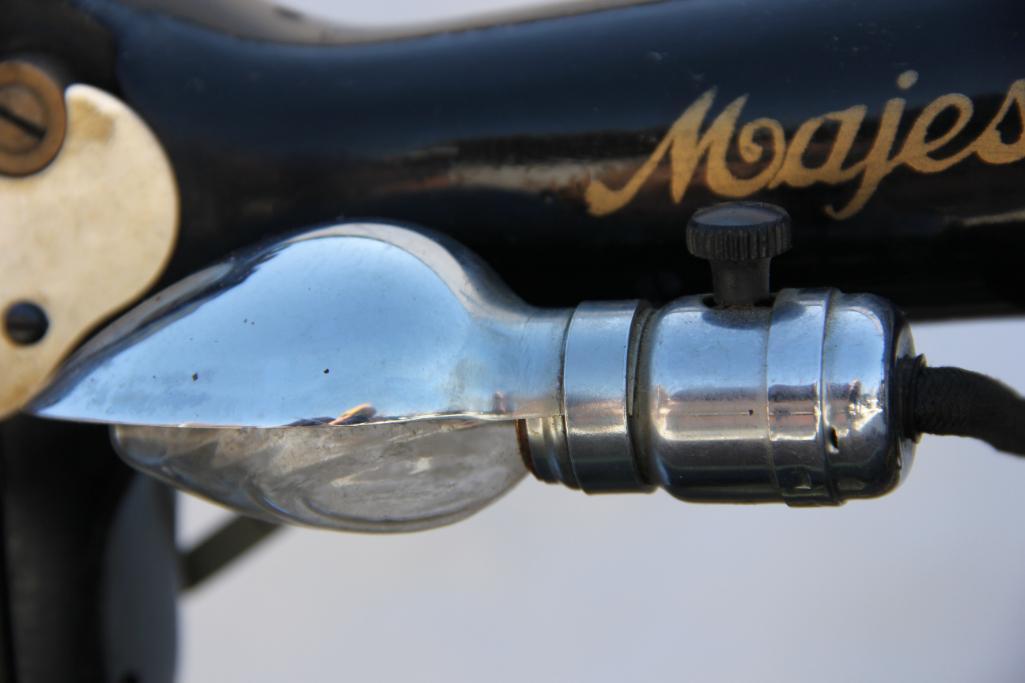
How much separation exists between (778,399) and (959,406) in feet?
0.22

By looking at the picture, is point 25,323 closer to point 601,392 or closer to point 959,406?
point 601,392

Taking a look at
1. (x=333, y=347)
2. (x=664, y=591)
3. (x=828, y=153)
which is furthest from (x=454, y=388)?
(x=664, y=591)

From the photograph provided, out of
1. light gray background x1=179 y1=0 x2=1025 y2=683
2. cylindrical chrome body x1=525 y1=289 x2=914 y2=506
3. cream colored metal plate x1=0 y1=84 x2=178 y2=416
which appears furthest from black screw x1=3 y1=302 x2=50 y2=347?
light gray background x1=179 y1=0 x2=1025 y2=683

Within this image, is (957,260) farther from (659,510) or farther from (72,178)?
(659,510)

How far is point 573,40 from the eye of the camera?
67 centimetres

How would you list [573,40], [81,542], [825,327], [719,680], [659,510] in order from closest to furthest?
[825,327] < [573,40] < [81,542] < [719,680] < [659,510]

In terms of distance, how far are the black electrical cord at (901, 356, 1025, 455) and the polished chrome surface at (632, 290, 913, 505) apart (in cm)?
1

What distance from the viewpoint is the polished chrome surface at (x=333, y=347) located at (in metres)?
0.58

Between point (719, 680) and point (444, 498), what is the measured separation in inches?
29.0

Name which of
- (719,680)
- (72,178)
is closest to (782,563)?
(719,680)

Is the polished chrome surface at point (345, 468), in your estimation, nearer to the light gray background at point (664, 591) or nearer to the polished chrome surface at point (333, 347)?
the polished chrome surface at point (333, 347)

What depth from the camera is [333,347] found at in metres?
0.59

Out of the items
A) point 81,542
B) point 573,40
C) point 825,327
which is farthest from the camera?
point 81,542

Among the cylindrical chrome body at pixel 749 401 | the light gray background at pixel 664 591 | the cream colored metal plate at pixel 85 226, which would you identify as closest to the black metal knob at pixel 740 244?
the cylindrical chrome body at pixel 749 401
